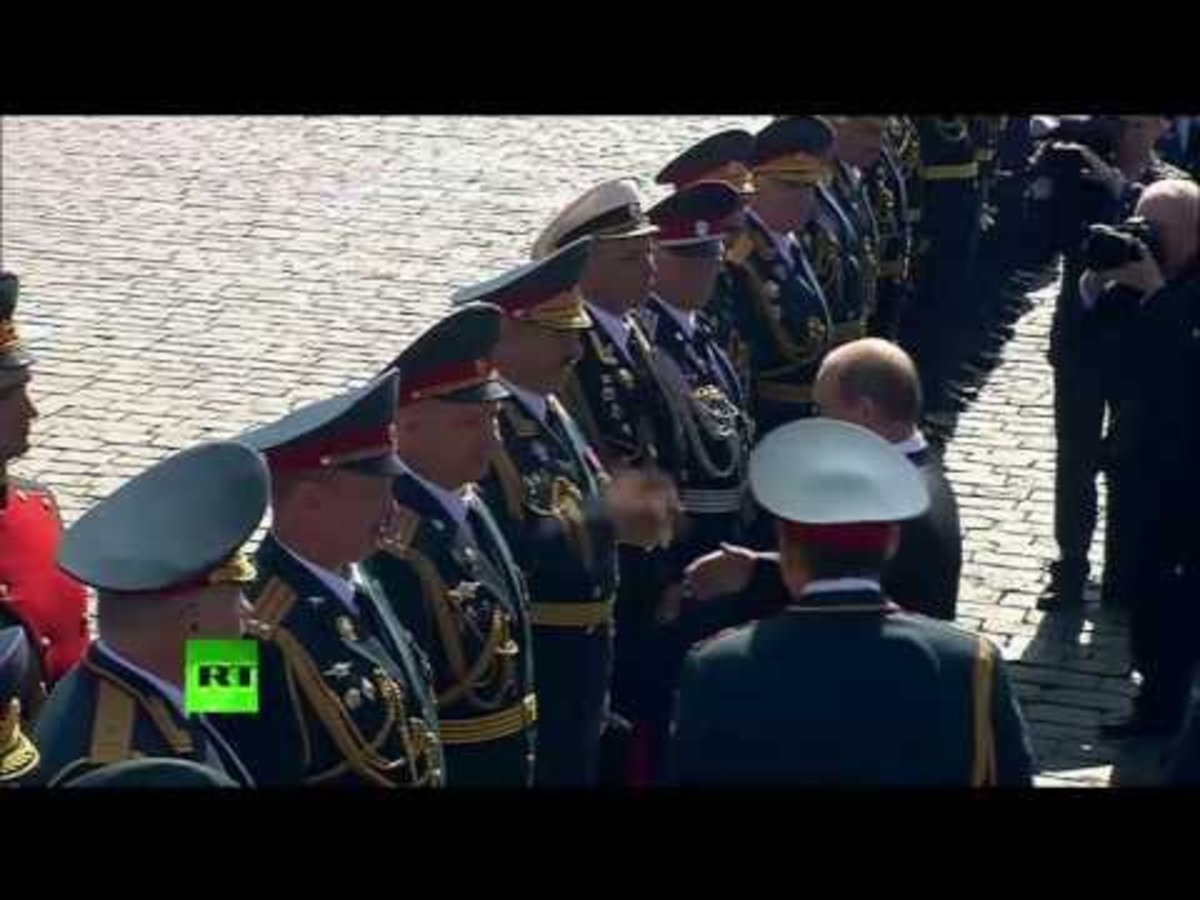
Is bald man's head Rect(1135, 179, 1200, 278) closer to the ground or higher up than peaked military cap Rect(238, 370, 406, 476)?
higher up

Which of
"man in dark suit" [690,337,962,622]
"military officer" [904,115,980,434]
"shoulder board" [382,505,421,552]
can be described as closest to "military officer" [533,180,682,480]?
"man in dark suit" [690,337,962,622]

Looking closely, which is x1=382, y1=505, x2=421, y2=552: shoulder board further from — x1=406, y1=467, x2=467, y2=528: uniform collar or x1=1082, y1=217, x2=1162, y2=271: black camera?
x1=1082, y1=217, x2=1162, y2=271: black camera

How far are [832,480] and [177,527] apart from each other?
123 centimetres

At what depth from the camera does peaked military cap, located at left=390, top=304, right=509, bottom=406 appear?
5.89 meters

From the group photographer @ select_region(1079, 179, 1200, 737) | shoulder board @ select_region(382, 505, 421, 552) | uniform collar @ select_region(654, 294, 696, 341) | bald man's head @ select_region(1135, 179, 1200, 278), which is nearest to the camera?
shoulder board @ select_region(382, 505, 421, 552)

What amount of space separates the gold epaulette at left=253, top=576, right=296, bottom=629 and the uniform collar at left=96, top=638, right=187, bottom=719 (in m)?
0.47

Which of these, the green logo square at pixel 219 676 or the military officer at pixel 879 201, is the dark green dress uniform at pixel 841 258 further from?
the green logo square at pixel 219 676

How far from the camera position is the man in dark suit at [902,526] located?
630cm

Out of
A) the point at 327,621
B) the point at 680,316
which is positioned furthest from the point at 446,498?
the point at 680,316

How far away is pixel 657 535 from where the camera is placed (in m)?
7.18

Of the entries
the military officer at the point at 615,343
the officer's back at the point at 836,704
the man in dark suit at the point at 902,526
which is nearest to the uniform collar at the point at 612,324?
the military officer at the point at 615,343

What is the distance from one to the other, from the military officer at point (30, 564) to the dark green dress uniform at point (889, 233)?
4.55m

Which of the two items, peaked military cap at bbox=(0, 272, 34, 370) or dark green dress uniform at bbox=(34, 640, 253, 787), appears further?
peaked military cap at bbox=(0, 272, 34, 370)

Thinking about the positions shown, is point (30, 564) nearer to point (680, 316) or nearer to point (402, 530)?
point (402, 530)
